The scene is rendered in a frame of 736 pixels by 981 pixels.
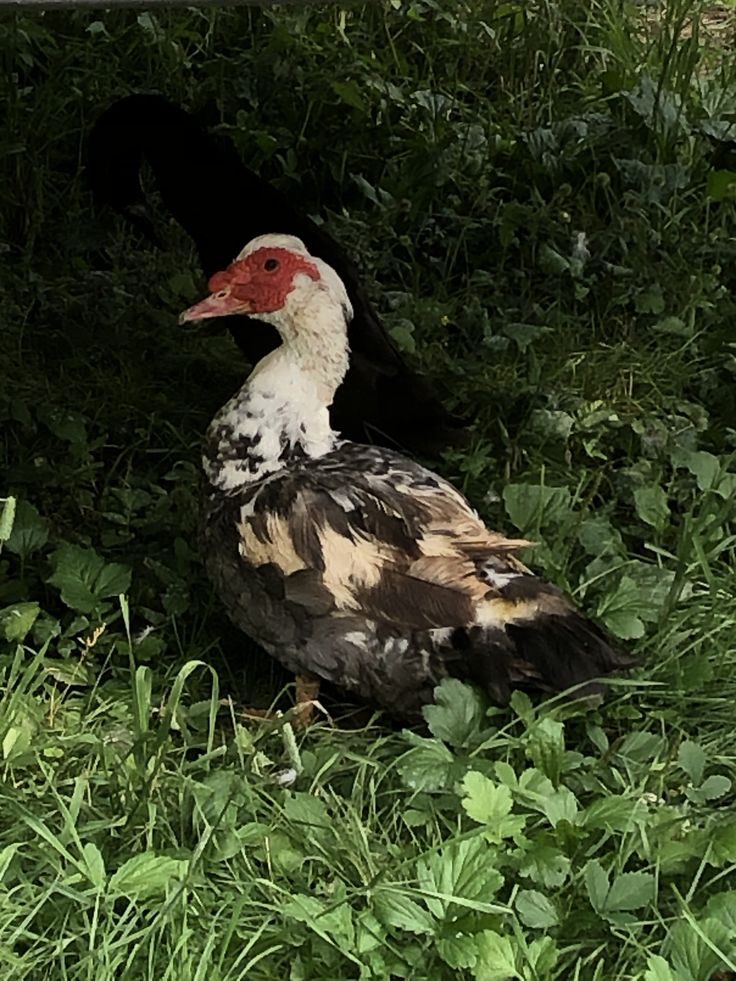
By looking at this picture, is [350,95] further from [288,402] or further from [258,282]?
[288,402]

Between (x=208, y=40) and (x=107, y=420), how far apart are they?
1435 millimetres

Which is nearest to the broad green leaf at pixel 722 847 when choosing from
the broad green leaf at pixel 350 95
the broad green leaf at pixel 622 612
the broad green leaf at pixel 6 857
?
the broad green leaf at pixel 622 612

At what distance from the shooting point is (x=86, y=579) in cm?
165

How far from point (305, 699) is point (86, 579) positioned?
35 centimetres

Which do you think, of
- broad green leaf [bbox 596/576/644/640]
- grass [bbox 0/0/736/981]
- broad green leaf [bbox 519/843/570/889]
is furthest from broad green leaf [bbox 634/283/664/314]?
broad green leaf [bbox 519/843/570/889]

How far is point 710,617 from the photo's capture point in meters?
1.70

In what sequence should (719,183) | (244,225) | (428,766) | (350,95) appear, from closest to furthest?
(428,766) < (244,225) < (719,183) < (350,95)

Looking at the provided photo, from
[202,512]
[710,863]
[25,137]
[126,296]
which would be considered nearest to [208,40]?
[25,137]

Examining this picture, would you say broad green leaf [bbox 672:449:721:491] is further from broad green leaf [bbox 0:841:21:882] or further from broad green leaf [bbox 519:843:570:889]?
broad green leaf [bbox 0:841:21:882]

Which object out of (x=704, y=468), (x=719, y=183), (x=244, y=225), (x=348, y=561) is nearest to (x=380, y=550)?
(x=348, y=561)

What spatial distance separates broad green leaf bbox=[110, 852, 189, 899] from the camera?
4.07 feet

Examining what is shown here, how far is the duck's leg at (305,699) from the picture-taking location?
155 cm

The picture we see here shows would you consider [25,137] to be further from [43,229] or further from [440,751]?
[440,751]

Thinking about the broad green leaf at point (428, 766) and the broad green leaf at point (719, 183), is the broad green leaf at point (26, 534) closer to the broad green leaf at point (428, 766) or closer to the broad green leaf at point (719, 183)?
the broad green leaf at point (428, 766)
